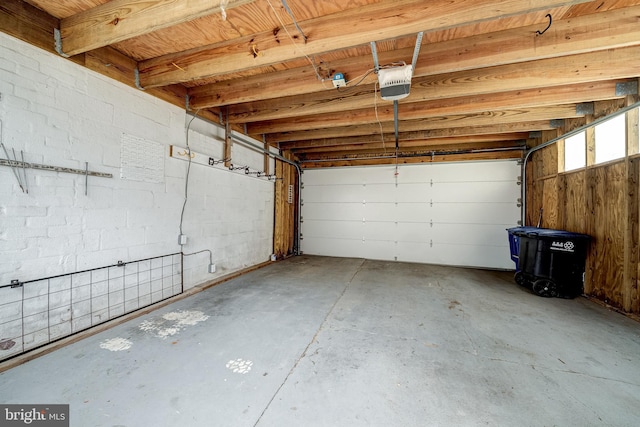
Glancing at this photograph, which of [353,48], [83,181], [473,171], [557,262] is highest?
[353,48]

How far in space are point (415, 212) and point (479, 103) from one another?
2.82 metres

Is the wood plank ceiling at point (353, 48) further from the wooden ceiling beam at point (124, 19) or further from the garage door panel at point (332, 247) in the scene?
the garage door panel at point (332, 247)

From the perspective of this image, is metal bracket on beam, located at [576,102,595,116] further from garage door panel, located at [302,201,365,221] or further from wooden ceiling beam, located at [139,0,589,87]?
garage door panel, located at [302,201,365,221]

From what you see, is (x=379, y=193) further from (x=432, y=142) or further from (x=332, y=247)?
(x=332, y=247)

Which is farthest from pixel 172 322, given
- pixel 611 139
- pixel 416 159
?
Result: pixel 611 139

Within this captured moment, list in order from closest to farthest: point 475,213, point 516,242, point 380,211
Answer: point 516,242
point 475,213
point 380,211

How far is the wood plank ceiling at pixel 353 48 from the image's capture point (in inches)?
70.0

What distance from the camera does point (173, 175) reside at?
10.2 ft

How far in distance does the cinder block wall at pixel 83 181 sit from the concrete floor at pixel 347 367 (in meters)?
0.76

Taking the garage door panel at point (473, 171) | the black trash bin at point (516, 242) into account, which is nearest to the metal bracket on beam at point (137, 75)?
the garage door panel at point (473, 171)

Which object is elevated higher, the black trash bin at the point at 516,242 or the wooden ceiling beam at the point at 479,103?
the wooden ceiling beam at the point at 479,103

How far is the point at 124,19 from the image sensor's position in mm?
1825

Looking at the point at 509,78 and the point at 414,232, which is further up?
the point at 509,78

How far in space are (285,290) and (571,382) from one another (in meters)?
2.85
